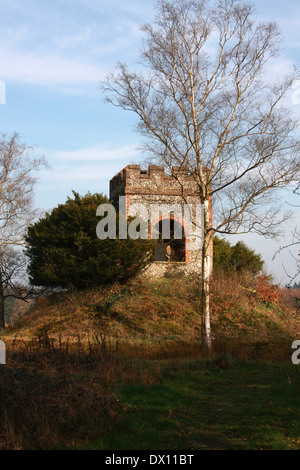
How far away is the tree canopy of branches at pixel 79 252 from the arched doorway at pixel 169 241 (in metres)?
3.87

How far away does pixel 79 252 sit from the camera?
18578 mm

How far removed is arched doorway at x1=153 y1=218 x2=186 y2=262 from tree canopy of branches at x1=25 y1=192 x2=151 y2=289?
387 cm

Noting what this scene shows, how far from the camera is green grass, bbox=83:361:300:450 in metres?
5.95

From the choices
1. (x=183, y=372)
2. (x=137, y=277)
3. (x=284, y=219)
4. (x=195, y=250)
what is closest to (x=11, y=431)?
(x=183, y=372)

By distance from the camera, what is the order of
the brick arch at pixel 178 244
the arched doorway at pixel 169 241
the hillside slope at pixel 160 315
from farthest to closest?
the arched doorway at pixel 169 241 → the brick arch at pixel 178 244 → the hillside slope at pixel 160 315

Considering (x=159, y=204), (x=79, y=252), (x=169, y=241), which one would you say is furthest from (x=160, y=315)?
(x=169, y=241)

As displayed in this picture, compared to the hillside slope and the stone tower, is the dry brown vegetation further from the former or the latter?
the stone tower

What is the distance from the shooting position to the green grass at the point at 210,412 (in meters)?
5.95

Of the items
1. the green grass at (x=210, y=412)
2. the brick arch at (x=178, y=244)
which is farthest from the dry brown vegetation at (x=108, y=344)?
the brick arch at (x=178, y=244)

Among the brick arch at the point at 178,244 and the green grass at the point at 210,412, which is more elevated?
the brick arch at the point at 178,244

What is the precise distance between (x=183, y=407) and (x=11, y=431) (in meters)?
3.31

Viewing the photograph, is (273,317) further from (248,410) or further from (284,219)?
(248,410)

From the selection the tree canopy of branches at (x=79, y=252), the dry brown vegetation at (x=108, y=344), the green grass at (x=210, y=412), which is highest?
the tree canopy of branches at (x=79, y=252)

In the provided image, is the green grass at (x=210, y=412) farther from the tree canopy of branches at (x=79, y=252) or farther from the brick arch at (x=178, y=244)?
the brick arch at (x=178, y=244)
